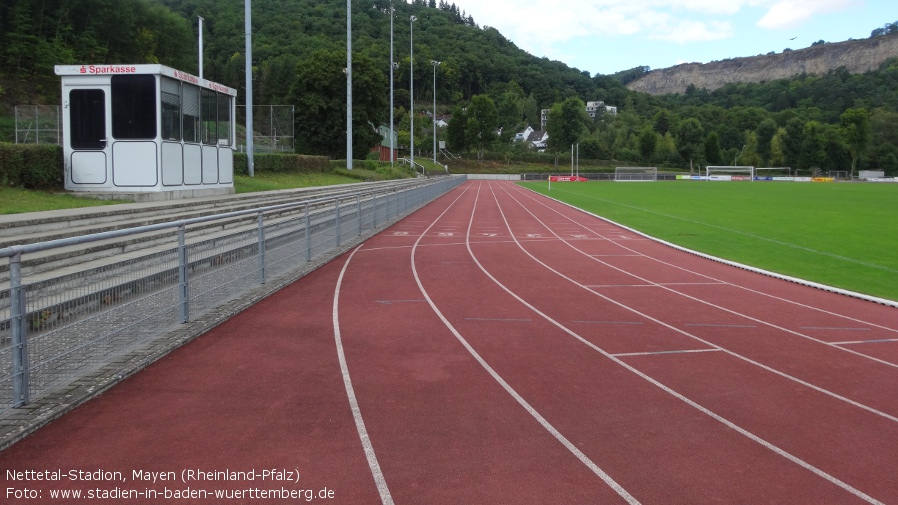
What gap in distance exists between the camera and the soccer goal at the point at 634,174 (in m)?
97.9

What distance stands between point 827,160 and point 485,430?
131 meters

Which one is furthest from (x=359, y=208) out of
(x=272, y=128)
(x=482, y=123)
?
(x=482, y=123)

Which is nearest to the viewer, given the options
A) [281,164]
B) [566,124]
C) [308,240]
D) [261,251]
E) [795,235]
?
[261,251]

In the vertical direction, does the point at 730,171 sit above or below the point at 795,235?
above

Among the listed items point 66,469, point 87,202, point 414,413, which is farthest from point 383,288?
point 87,202

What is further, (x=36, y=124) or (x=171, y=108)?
(x=36, y=124)

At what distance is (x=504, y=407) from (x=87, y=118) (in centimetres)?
1435

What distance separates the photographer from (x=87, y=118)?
16125mm

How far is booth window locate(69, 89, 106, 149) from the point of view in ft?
52.5

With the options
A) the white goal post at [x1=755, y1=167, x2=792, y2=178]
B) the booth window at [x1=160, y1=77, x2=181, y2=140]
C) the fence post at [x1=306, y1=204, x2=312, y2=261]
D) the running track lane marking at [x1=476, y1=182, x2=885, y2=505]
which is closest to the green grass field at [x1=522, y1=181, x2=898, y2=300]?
the running track lane marking at [x1=476, y1=182, x2=885, y2=505]

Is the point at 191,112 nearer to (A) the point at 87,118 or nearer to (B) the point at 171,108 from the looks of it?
(B) the point at 171,108

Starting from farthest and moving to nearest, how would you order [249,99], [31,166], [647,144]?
1. [647,144]
2. [249,99]
3. [31,166]

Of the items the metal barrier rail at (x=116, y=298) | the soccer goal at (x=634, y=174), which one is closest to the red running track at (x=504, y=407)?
the metal barrier rail at (x=116, y=298)

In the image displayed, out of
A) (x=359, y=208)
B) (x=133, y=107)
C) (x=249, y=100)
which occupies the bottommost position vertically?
(x=359, y=208)
